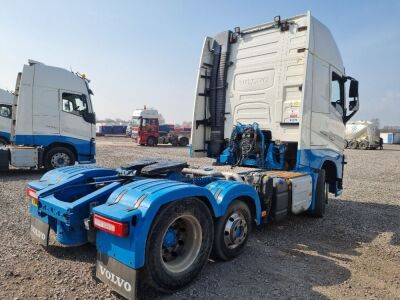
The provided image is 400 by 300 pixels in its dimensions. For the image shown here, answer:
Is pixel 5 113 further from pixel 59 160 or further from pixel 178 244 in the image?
pixel 178 244

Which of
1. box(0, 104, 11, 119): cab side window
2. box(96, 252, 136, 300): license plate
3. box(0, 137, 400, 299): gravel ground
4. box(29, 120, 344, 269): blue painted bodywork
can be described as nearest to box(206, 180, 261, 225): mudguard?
box(29, 120, 344, 269): blue painted bodywork

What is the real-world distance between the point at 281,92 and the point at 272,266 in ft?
10.6

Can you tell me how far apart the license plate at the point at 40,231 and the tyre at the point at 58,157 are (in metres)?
7.09

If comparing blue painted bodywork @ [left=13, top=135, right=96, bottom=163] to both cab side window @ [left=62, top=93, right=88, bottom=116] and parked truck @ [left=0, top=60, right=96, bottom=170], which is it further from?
cab side window @ [left=62, top=93, right=88, bottom=116]

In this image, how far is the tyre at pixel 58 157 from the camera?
34.1ft

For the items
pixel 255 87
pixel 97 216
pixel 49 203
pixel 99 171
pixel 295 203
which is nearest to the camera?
pixel 97 216

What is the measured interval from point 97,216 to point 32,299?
3.27ft

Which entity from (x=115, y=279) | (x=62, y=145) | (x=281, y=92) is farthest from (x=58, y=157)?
(x=115, y=279)

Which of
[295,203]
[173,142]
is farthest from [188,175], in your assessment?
[173,142]

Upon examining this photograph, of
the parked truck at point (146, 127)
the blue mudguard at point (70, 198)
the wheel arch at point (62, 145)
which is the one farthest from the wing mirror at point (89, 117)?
the parked truck at point (146, 127)

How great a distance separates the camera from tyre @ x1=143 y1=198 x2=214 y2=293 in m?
2.94

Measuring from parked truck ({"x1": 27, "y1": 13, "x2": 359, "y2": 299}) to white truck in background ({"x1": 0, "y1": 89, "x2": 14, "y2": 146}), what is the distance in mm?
12571

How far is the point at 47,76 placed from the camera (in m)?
10.2

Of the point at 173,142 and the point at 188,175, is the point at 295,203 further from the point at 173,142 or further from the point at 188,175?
the point at 173,142
